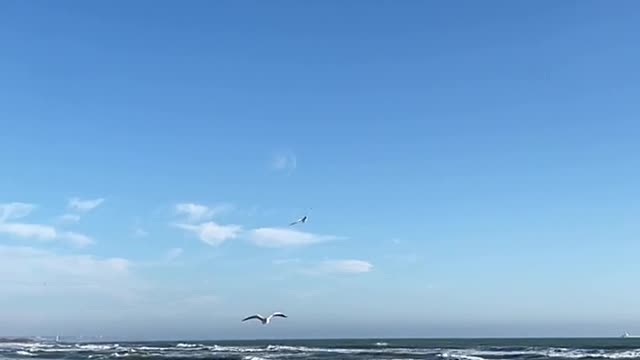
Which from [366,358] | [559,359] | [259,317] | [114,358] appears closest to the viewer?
[259,317]

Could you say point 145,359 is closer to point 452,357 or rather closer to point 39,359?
point 39,359

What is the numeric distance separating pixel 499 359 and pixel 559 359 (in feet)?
16.0

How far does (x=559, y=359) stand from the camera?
55469 millimetres

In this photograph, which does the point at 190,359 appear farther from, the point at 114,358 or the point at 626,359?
the point at 626,359

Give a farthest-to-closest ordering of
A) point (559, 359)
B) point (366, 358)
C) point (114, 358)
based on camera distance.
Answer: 1. point (114, 358)
2. point (366, 358)
3. point (559, 359)

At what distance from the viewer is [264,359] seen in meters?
58.2

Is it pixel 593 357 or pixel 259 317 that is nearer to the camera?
pixel 259 317

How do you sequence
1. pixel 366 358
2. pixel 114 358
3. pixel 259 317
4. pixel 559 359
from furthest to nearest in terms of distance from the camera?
pixel 114 358, pixel 366 358, pixel 559 359, pixel 259 317

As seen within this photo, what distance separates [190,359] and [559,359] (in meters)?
28.4

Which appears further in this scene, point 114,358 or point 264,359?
point 114,358

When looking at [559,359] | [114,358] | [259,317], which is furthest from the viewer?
[114,358]

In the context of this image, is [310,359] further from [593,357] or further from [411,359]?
[593,357]

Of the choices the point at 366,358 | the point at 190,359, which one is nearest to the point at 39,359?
the point at 190,359

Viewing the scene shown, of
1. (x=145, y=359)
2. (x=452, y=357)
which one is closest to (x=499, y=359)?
(x=452, y=357)
